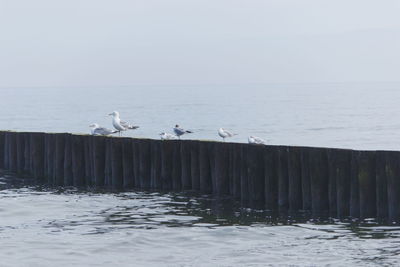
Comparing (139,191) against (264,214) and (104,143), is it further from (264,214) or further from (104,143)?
(264,214)

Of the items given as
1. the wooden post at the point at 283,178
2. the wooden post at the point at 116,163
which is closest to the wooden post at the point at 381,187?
the wooden post at the point at 283,178

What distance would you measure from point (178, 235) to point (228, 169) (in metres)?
5.15

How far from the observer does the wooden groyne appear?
1945cm

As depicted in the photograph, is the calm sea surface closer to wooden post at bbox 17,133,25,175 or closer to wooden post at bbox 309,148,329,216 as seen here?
wooden post at bbox 309,148,329,216

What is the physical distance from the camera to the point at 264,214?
20.6m

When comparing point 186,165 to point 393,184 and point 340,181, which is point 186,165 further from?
point 393,184

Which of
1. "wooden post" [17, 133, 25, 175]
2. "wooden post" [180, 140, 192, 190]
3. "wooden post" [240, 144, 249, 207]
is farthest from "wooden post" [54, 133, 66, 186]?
"wooden post" [240, 144, 249, 207]

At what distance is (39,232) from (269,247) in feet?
17.8

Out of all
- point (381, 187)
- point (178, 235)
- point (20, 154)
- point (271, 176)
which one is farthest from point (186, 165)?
point (20, 154)

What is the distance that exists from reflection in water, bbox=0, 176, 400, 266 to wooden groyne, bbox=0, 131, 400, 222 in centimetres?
64

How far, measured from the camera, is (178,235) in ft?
59.5

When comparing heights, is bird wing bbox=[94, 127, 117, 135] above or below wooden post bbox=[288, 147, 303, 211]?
above

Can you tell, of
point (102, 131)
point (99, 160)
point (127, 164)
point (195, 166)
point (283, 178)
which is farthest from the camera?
point (102, 131)

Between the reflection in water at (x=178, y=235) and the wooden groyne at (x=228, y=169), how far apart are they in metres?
0.64
